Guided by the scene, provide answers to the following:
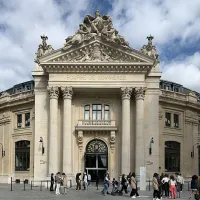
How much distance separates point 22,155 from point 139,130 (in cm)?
1803

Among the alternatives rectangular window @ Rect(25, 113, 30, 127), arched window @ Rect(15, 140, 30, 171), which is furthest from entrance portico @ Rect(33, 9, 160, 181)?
arched window @ Rect(15, 140, 30, 171)

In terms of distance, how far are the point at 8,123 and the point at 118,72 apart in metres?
19.6

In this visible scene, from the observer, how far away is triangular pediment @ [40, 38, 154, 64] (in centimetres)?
5138

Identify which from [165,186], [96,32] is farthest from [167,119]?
[165,186]

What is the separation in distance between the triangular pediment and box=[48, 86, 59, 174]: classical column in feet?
11.4

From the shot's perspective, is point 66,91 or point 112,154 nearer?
point 66,91

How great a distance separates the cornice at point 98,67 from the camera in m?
51.2

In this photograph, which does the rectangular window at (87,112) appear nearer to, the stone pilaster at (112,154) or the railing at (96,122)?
the railing at (96,122)

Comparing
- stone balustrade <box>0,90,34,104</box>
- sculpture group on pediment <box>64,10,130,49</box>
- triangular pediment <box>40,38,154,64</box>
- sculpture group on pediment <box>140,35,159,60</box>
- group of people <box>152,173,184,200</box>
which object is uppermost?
sculpture group on pediment <box>64,10,130,49</box>

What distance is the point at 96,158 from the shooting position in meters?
53.4

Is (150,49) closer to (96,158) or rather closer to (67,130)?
(67,130)

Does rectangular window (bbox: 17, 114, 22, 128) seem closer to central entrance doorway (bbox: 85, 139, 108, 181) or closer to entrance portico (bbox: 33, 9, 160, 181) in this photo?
entrance portico (bbox: 33, 9, 160, 181)

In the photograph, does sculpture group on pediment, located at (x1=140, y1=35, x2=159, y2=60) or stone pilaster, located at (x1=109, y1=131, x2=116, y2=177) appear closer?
stone pilaster, located at (x1=109, y1=131, x2=116, y2=177)

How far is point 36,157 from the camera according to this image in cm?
5294
